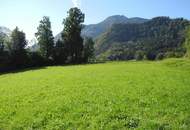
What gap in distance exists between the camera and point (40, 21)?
110 meters

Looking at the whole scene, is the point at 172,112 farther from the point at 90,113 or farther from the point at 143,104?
the point at 90,113

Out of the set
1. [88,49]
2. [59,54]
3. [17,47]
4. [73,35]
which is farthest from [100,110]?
[88,49]

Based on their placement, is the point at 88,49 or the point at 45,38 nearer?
the point at 45,38

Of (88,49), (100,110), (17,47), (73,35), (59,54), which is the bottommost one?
(100,110)

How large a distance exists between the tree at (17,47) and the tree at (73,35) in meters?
14.0

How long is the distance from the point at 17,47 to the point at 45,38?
11101mm

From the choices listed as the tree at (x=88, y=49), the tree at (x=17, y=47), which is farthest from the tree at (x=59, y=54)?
the tree at (x=88, y=49)

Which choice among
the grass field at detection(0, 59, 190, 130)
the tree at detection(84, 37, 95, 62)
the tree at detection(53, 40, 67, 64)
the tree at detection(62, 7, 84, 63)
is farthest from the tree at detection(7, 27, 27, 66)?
the grass field at detection(0, 59, 190, 130)

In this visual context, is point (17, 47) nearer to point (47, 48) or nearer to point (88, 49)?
point (47, 48)

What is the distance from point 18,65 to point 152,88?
69959 millimetres

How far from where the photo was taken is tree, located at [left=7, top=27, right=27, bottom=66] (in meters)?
95.8

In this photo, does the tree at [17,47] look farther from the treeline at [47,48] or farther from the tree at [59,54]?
the tree at [59,54]

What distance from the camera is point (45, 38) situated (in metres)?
107

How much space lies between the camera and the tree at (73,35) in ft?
352
